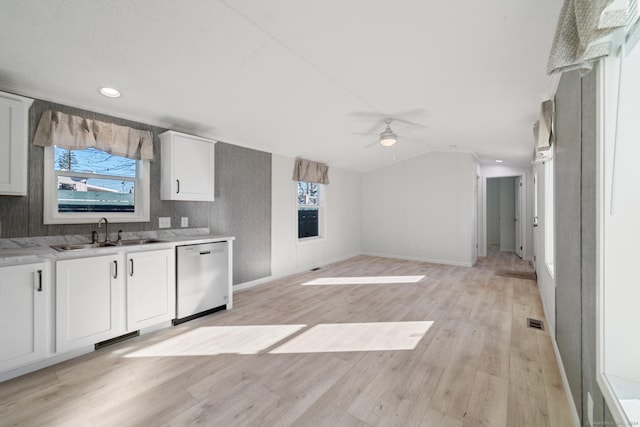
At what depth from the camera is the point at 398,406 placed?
5.32 feet

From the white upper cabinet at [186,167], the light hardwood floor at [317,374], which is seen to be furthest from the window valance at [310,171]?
the light hardwood floor at [317,374]

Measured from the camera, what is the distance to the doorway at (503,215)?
7336 millimetres

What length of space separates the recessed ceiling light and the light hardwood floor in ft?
7.60

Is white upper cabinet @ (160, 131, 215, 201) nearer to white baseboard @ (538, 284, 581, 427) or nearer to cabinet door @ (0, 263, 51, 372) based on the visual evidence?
cabinet door @ (0, 263, 51, 372)

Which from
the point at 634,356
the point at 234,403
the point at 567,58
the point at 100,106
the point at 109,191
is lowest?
the point at 234,403

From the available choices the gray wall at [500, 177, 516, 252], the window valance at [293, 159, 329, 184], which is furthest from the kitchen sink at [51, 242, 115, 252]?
the gray wall at [500, 177, 516, 252]

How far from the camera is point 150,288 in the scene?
2.55m

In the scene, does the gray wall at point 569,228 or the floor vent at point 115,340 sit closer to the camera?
the gray wall at point 569,228

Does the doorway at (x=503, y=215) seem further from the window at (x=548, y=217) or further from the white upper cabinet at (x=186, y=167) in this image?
the white upper cabinet at (x=186, y=167)

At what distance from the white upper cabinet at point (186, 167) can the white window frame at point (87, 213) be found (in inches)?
7.1

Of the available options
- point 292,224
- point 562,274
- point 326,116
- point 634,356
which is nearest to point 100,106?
point 326,116

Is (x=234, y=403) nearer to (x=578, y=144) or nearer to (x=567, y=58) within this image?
(x=567, y=58)

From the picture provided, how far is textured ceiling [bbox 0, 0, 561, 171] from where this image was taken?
1.65 metres

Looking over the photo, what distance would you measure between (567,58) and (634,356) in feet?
3.97
